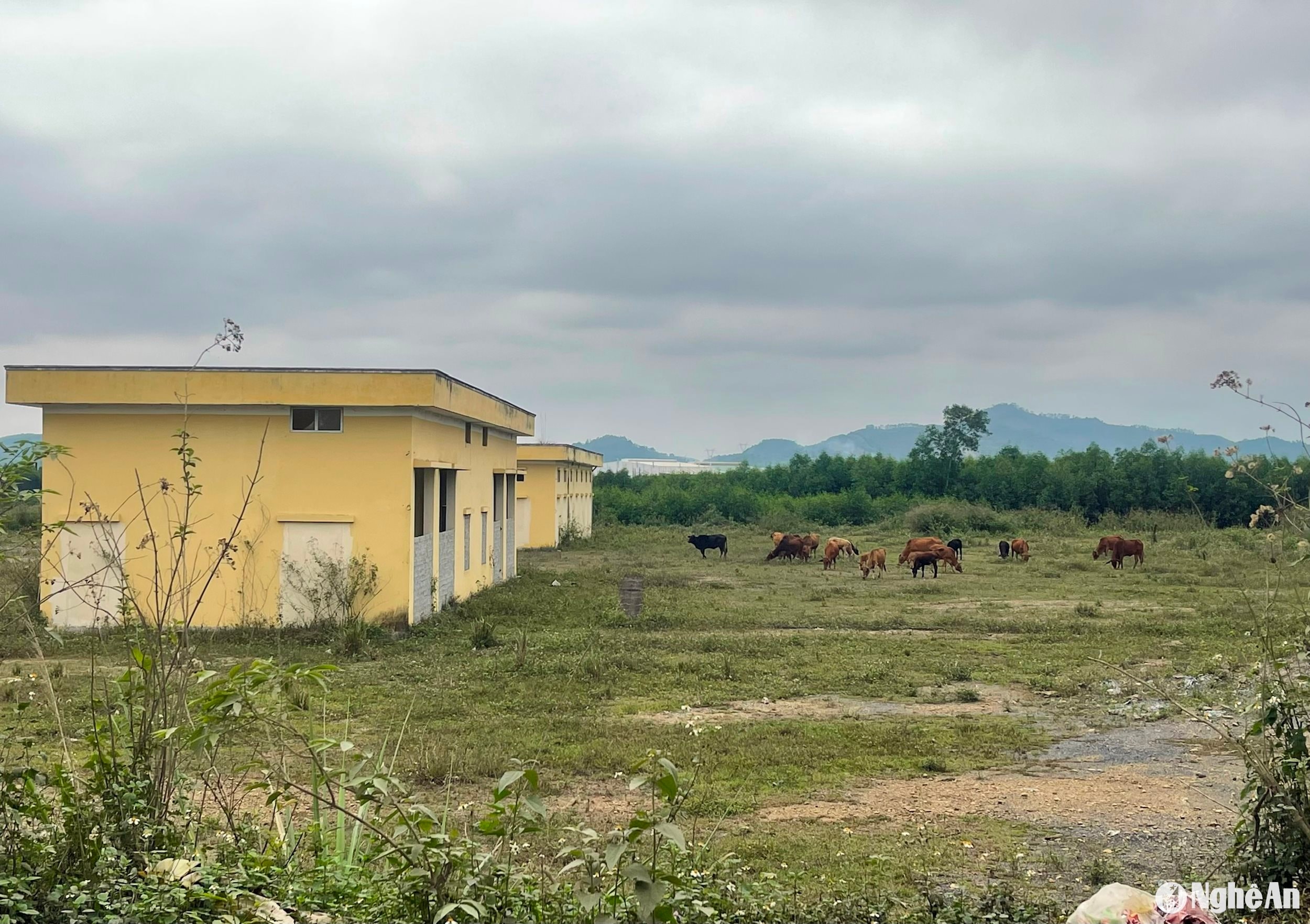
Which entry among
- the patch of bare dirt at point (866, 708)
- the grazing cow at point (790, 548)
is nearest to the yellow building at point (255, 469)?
the patch of bare dirt at point (866, 708)

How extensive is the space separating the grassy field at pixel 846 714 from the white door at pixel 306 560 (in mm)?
815

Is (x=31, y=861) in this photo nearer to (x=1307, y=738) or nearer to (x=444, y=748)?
(x=444, y=748)

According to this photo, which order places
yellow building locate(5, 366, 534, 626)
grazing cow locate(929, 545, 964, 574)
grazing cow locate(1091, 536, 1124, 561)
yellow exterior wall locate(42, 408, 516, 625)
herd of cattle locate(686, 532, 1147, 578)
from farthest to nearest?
1. grazing cow locate(1091, 536, 1124, 561)
2. grazing cow locate(929, 545, 964, 574)
3. herd of cattle locate(686, 532, 1147, 578)
4. yellow exterior wall locate(42, 408, 516, 625)
5. yellow building locate(5, 366, 534, 626)

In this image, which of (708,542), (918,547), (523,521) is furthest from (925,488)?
(918,547)

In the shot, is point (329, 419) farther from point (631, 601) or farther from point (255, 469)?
point (631, 601)

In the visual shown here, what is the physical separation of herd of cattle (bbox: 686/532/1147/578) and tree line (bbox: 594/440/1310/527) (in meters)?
14.4

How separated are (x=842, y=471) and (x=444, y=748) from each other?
61.6m

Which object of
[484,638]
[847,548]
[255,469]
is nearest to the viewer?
[484,638]

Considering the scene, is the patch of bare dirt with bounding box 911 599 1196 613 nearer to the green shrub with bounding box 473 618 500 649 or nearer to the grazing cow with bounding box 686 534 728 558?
the green shrub with bounding box 473 618 500 649

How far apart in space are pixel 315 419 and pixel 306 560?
2.12 metres

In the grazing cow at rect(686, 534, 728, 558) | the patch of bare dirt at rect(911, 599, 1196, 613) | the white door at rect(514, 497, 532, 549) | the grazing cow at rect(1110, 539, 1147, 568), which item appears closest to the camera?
the patch of bare dirt at rect(911, 599, 1196, 613)

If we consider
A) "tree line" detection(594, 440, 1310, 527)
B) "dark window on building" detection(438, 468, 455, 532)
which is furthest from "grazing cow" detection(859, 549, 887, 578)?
"tree line" detection(594, 440, 1310, 527)

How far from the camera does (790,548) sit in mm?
33562

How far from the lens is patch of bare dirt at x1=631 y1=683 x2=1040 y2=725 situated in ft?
34.4
